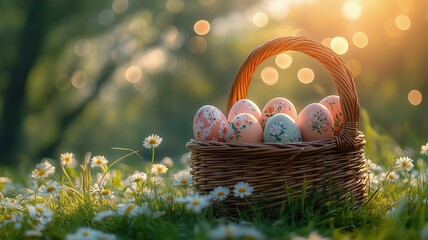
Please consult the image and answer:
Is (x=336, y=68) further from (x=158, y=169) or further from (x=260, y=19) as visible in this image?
(x=260, y=19)

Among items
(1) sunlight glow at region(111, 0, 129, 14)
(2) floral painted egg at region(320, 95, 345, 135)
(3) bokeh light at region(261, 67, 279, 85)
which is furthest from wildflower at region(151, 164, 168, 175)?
(1) sunlight glow at region(111, 0, 129, 14)

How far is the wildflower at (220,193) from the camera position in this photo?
204 centimetres

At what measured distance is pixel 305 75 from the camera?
33.2 feet

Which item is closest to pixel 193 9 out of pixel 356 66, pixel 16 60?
pixel 16 60

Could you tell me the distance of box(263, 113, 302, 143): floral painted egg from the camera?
212 centimetres

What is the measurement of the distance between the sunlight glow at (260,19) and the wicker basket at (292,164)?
10270 millimetres

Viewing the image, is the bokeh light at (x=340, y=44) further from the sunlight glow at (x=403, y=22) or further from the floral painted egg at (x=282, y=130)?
the floral painted egg at (x=282, y=130)

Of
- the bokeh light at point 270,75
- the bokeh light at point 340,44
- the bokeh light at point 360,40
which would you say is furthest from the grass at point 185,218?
the bokeh light at point 270,75

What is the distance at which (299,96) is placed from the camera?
10805mm

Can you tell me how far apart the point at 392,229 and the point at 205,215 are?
0.74 metres

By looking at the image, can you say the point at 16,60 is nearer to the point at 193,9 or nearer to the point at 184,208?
the point at 193,9

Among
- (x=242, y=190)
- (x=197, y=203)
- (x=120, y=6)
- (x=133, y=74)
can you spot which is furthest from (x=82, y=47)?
(x=197, y=203)

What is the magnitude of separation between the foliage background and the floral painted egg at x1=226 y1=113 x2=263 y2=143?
17.9 feet

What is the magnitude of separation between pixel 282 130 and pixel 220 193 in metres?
0.36
